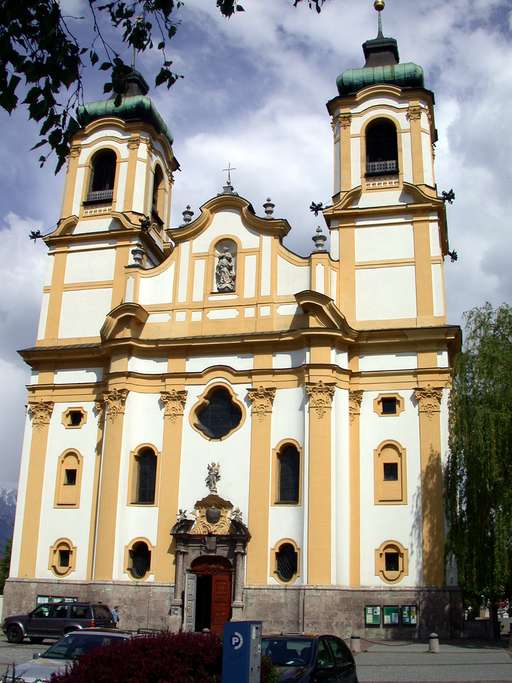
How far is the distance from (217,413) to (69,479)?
5999 mm

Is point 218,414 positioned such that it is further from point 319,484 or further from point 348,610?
point 348,610

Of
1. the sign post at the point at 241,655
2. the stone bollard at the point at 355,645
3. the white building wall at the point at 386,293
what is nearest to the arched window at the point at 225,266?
the white building wall at the point at 386,293

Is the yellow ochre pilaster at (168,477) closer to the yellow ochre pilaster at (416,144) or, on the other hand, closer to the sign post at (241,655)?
the yellow ochre pilaster at (416,144)

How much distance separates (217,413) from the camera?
28641 mm

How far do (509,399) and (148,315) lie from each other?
13.6 meters

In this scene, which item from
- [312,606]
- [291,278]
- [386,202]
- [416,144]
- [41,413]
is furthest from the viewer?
[416,144]

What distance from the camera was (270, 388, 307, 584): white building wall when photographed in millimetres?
25938

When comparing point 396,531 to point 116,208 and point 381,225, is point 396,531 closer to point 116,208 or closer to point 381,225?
point 381,225

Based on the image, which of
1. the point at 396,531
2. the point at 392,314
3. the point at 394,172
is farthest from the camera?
the point at 394,172

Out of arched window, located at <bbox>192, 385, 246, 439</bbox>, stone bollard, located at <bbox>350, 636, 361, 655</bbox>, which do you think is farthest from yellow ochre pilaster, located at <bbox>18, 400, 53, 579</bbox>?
stone bollard, located at <bbox>350, 636, 361, 655</bbox>

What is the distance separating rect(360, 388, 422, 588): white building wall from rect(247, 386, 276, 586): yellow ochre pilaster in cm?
319

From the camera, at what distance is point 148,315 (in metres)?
30.2

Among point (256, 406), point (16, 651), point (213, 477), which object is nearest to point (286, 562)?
point (213, 477)

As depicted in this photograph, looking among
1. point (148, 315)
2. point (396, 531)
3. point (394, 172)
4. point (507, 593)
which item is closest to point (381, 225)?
point (394, 172)
